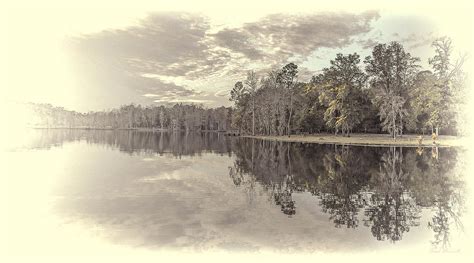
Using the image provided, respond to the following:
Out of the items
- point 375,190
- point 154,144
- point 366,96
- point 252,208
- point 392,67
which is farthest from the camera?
point 366,96

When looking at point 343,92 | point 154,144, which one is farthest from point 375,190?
point 343,92

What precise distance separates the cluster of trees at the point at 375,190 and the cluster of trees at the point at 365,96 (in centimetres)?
2762

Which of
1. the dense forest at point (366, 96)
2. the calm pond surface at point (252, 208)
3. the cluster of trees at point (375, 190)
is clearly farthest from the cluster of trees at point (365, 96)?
the calm pond surface at point (252, 208)

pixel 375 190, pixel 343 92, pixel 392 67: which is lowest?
pixel 375 190

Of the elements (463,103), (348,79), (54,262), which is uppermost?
(348,79)

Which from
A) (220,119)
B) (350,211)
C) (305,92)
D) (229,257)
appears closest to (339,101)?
(305,92)

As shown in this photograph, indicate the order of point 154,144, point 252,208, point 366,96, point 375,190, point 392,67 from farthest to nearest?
1. point 366,96
2. point 392,67
3. point 154,144
4. point 375,190
5. point 252,208

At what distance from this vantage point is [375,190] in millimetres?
18422

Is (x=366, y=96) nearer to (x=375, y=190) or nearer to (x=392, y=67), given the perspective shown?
(x=392, y=67)

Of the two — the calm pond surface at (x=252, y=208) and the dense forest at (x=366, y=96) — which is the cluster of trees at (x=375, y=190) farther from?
the dense forest at (x=366, y=96)

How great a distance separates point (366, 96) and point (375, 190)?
222ft

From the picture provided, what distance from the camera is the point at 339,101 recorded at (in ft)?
234

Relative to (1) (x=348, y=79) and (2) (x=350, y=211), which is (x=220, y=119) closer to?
(1) (x=348, y=79)

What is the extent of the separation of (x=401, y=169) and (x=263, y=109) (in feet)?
221
